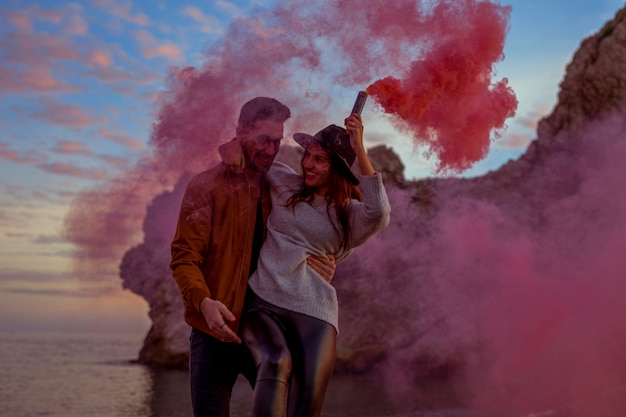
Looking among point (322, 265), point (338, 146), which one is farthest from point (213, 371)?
point (338, 146)

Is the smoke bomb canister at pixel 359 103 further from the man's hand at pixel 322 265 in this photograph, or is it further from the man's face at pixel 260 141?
the man's hand at pixel 322 265

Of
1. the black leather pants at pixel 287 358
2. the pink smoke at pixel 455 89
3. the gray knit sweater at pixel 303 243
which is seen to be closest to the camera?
the black leather pants at pixel 287 358

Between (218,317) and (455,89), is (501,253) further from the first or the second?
(218,317)

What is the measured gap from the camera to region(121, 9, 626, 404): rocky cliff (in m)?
13.3

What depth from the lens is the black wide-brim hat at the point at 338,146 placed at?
3509 mm

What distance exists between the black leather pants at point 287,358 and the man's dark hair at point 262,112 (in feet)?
3.00

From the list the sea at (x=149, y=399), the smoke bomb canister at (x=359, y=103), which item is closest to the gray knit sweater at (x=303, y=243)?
the smoke bomb canister at (x=359, y=103)

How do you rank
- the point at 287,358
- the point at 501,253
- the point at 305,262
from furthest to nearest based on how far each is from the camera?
the point at 501,253 → the point at 305,262 → the point at 287,358

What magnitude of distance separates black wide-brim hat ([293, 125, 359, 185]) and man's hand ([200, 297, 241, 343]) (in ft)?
3.09

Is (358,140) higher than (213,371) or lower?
higher

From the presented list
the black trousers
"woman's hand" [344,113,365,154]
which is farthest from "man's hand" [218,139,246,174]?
the black trousers

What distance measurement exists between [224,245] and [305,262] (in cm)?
40

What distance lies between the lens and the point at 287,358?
3055 millimetres

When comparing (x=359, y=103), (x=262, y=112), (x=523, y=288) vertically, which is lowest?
(x=262, y=112)
